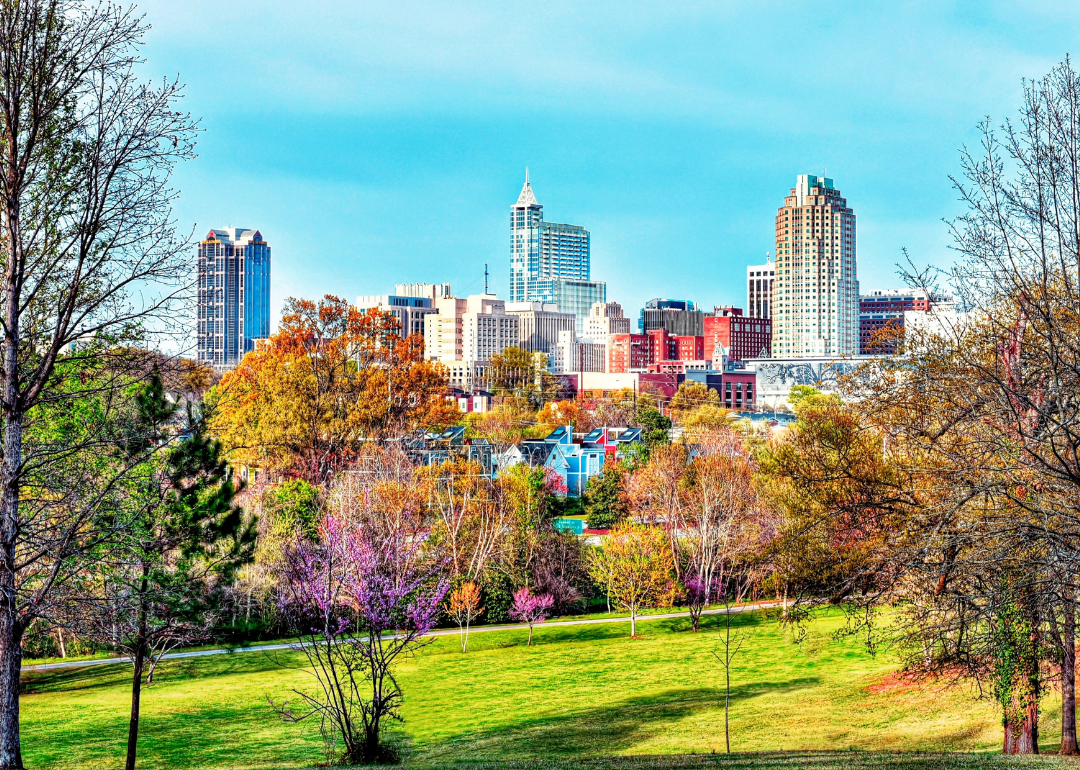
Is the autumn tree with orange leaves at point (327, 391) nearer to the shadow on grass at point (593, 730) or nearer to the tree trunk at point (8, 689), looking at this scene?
the shadow on grass at point (593, 730)

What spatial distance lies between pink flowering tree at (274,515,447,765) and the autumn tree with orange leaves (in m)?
13.0

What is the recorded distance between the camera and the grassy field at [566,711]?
21.5 meters

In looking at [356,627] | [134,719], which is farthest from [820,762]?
[356,627]

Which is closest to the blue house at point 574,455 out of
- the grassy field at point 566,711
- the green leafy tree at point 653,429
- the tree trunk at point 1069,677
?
the green leafy tree at point 653,429

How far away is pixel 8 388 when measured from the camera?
11.8 meters

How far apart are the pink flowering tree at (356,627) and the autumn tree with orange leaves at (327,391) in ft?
42.6

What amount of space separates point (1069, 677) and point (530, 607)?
25.9 metres

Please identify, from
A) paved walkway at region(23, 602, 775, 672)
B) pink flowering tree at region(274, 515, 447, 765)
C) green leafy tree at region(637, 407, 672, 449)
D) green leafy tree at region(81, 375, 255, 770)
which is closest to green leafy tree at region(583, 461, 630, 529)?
green leafy tree at region(637, 407, 672, 449)

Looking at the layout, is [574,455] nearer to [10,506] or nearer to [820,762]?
[820,762]

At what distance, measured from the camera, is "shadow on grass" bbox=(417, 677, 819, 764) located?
22562 mm

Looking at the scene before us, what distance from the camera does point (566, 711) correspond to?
2784cm

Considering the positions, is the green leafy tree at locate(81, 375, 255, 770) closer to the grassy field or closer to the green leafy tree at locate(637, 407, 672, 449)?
the grassy field

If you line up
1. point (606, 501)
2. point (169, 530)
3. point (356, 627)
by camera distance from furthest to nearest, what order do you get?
point (606, 501)
point (356, 627)
point (169, 530)

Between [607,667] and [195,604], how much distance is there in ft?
55.5
